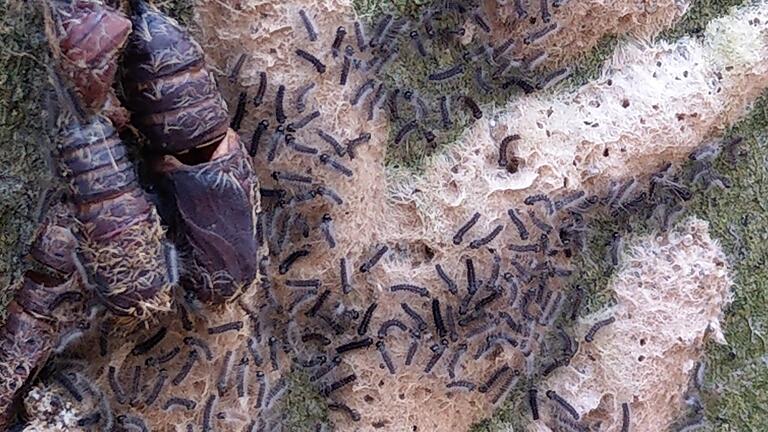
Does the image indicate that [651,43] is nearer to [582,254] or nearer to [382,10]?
[582,254]

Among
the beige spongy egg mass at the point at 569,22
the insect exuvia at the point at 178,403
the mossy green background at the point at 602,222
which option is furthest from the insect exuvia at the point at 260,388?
the beige spongy egg mass at the point at 569,22

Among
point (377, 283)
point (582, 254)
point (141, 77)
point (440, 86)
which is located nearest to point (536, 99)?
point (440, 86)

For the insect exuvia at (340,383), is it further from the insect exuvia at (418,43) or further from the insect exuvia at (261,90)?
the insect exuvia at (418,43)

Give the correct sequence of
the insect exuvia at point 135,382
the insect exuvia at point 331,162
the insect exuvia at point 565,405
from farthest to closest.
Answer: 1. the insect exuvia at point 565,405
2. the insect exuvia at point 331,162
3. the insect exuvia at point 135,382

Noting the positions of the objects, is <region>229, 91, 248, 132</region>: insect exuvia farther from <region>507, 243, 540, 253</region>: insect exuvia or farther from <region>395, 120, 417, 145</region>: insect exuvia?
<region>507, 243, 540, 253</region>: insect exuvia

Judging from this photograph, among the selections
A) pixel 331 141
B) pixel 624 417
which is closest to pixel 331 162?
pixel 331 141

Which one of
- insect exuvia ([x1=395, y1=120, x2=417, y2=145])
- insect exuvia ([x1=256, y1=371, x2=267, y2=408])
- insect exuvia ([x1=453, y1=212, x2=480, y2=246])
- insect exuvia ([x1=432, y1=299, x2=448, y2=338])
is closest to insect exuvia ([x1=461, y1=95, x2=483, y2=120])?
insect exuvia ([x1=395, y1=120, x2=417, y2=145])
